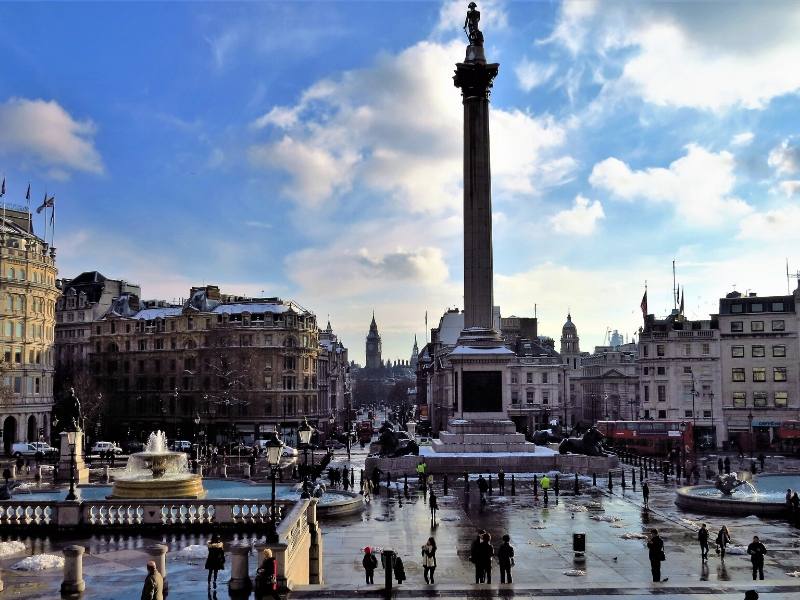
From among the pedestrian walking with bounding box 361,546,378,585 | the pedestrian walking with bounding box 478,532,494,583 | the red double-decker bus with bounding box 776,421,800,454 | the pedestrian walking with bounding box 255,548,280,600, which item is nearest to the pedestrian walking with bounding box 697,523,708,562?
the pedestrian walking with bounding box 478,532,494,583

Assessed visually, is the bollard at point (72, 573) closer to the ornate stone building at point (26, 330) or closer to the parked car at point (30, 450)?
the parked car at point (30, 450)

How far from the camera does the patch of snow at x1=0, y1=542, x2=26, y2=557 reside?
22.6 meters

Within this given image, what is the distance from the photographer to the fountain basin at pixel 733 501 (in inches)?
1313

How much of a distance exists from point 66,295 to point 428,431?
51.2 metres

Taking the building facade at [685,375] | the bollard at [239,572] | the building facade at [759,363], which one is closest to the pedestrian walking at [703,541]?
the bollard at [239,572]

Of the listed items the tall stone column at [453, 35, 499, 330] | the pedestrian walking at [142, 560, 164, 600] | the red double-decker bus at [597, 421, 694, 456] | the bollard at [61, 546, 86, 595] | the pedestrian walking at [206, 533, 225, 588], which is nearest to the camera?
the pedestrian walking at [142, 560, 164, 600]

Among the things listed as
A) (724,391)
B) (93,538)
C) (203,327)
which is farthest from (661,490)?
(203,327)

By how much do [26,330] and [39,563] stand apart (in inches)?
2366

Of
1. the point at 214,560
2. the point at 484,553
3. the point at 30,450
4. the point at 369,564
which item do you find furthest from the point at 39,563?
the point at 30,450

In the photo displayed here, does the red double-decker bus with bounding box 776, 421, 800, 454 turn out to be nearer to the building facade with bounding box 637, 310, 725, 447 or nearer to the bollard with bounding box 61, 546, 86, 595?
the building facade with bounding box 637, 310, 725, 447

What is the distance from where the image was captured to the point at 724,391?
86125mm

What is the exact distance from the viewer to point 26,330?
75.2 m

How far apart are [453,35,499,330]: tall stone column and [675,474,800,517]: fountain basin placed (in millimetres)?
20196

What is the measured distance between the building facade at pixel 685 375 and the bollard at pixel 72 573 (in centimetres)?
7542
